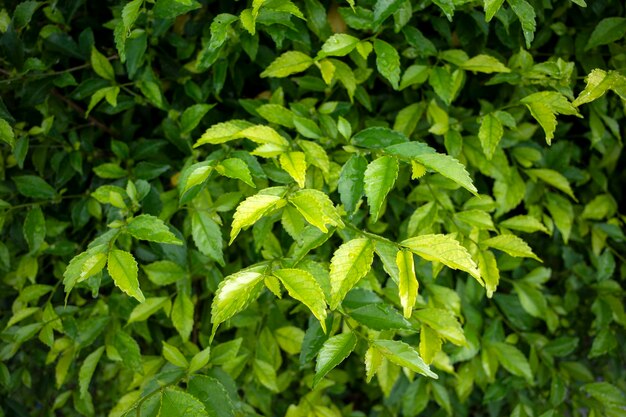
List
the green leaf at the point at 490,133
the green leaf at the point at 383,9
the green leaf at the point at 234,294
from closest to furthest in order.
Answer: the green leaf at the point at 234,294, the green leaf at the point at 383,9, the green leaf at the point at 490,133

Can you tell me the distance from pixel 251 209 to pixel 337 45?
44 cm

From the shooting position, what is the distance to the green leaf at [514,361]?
1.31m

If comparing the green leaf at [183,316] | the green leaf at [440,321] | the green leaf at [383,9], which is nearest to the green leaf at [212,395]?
the green leaf at [183,316]

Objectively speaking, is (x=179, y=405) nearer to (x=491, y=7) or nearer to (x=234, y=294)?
(x=234, y=294)

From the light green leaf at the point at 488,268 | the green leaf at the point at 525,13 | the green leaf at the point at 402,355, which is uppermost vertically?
the green leaf at the point at 525,13

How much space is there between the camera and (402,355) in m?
0.80

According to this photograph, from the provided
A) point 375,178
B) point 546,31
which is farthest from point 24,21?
point 546,31

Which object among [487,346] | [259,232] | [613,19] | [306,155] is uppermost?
[613,19]

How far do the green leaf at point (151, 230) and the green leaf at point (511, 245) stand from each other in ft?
2.15

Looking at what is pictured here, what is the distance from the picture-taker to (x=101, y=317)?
121cm

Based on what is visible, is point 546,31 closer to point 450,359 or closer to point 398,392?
point 450,359

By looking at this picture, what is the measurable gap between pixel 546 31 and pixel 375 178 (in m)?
0.90

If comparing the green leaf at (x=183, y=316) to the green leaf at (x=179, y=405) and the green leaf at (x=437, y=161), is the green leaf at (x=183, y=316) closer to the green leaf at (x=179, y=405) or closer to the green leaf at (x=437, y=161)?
the green leaf at (x=179, y=405)

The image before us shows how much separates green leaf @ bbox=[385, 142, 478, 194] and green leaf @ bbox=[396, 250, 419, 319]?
0.14 metres
